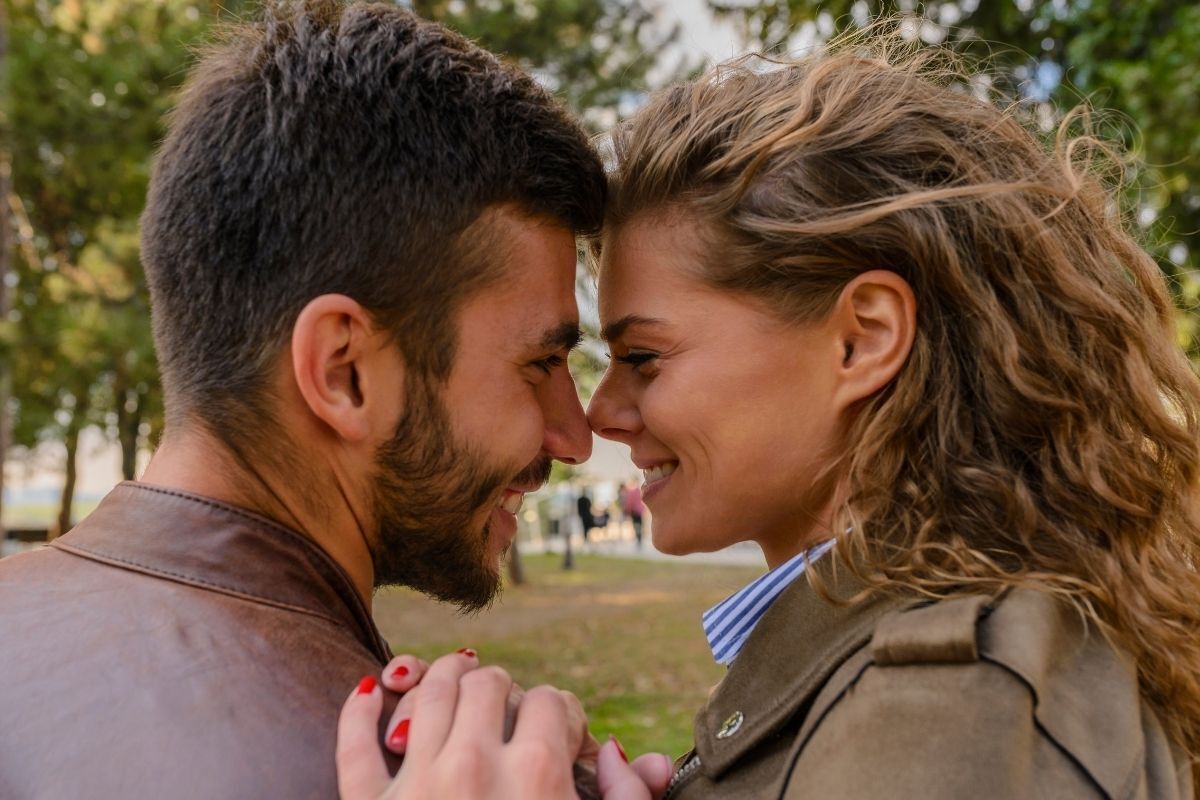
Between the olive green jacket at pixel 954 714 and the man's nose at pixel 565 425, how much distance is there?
31.0 inches

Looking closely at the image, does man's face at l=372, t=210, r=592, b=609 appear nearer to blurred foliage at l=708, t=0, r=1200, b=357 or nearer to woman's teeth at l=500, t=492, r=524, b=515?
woman's teeth at l=500, t=492, r=524, b=515

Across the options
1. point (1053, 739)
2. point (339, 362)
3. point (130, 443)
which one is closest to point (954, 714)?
point (1053, 739)

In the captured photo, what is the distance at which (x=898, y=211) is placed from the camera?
1935 mm

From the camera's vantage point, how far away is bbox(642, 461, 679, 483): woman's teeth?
2274 mm

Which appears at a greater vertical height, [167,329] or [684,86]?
[684,86]

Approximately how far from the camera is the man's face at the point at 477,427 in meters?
1.97

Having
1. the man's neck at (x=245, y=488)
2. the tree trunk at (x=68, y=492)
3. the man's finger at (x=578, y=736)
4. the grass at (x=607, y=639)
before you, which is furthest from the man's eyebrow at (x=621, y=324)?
the tree trunk at (x=68, y=492)

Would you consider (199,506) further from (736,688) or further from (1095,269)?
(1095,269)

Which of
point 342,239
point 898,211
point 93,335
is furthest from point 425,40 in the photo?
point 93,335

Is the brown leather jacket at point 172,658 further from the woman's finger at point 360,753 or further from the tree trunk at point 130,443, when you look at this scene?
the tree trunk at point 130,443

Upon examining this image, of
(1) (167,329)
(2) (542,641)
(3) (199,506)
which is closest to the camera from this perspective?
(3) (199,506)

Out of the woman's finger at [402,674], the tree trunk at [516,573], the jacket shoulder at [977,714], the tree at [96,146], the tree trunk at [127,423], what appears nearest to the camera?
the jacket shoulder at [977,714]

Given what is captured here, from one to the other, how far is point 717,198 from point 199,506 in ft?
3.66

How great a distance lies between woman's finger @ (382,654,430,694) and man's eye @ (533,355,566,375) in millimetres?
711
